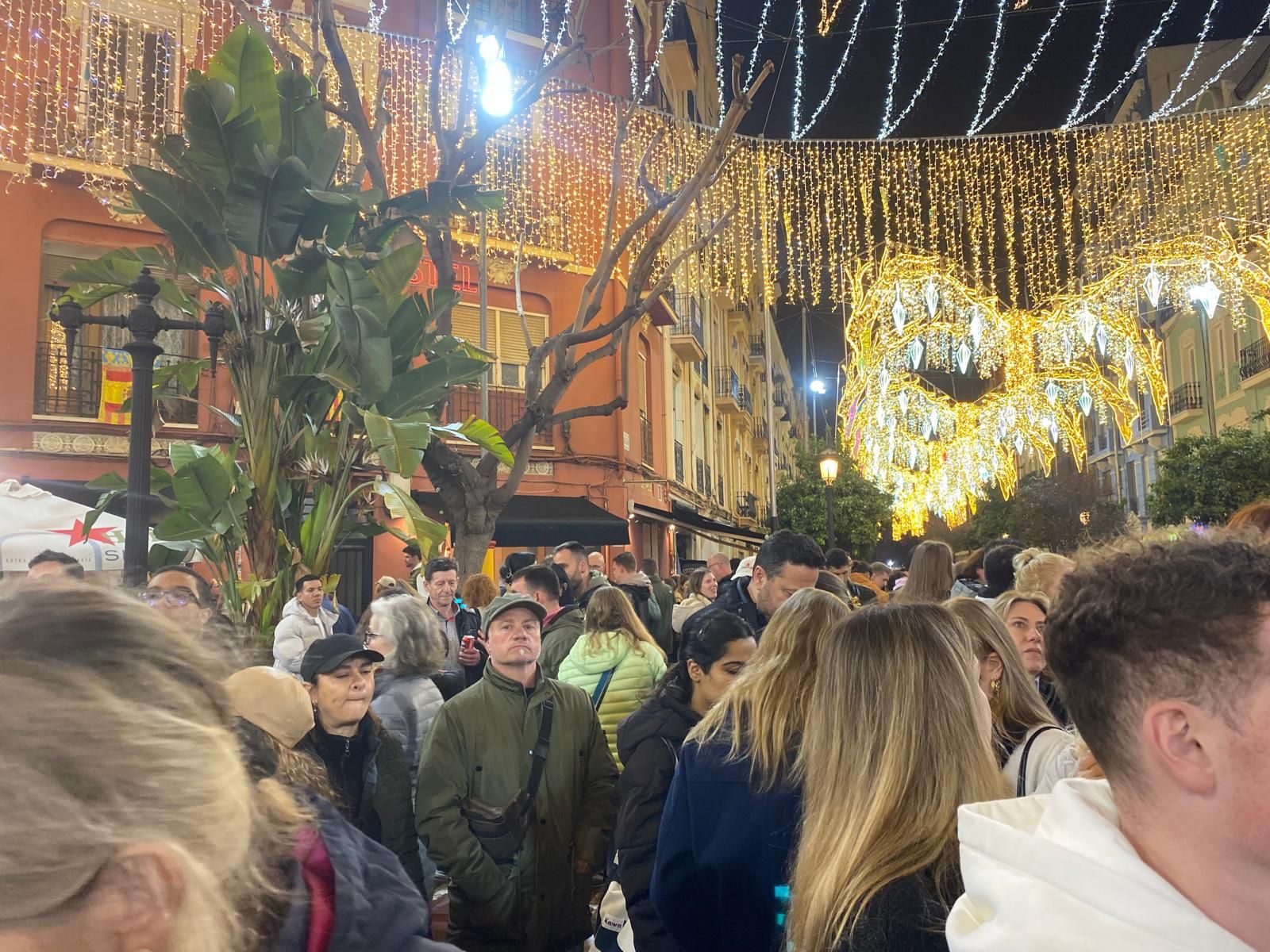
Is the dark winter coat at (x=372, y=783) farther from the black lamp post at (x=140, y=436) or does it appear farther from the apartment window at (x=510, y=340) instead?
the apartment window at (x=510, y=340)

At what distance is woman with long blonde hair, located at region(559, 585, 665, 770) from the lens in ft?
17.0

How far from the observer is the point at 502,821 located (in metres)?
3.96

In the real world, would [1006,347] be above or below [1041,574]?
above

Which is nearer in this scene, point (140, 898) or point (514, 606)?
point (140, 898)

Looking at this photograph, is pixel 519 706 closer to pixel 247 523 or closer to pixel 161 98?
pixel 247 523

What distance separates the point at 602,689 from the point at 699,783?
229 cm

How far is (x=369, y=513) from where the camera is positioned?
8.16 meters

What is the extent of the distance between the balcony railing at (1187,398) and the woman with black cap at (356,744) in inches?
1462

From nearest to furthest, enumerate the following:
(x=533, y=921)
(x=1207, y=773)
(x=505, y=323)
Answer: (x=1207, y=773), (x=533, y=921), (x=505, y=323)

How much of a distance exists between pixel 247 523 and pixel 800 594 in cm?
508

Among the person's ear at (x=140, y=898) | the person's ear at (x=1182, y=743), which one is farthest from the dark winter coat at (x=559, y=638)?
the person's ear at (x=140, y=898)

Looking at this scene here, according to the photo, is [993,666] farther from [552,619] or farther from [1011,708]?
[552,619]

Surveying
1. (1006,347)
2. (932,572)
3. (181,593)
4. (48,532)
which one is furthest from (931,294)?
(181,593)

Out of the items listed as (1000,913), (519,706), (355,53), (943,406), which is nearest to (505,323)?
(355,53)
